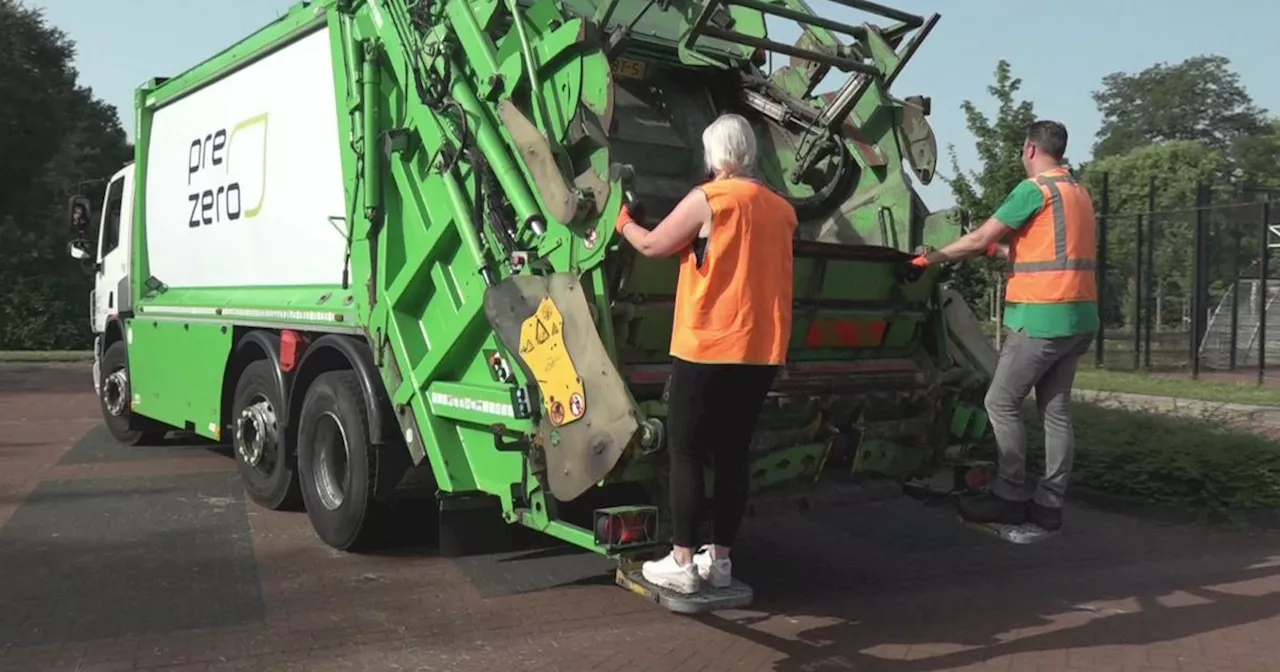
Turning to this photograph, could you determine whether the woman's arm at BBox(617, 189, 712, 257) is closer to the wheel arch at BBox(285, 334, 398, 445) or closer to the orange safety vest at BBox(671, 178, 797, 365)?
the orange safety vest at BBox(671, 178, 797, 365)

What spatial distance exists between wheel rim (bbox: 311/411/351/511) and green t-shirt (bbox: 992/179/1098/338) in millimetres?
3440

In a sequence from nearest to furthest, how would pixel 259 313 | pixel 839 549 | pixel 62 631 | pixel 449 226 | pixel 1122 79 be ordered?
1. pixel 62 631
2. pixel 449 226
3. pixel 839 549
4. pixel 259 313
5. pixel 1122 79

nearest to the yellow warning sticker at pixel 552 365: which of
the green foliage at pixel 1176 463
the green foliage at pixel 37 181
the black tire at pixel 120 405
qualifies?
the green foliage at pixel 1176 463

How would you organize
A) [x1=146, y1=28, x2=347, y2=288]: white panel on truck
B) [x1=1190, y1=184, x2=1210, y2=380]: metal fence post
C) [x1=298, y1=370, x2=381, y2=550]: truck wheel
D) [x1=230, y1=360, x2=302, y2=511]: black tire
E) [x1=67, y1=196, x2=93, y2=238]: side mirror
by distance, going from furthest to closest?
1. [x1=1190, y1=184, x2=1210, y2=380]: metal fence post
2. [x1=67, y1=196, x2=93, y2=238]: side mirror
3. [x1=230, y1=360, x2=302, y2=511]: black tire
4. [x1=146, y1=28, x2=347, y2=288]: white panel on truck
5. [x1=298, y1=370, x2=381, y2=550]: truck wheel

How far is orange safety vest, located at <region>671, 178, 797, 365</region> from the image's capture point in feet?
13.0

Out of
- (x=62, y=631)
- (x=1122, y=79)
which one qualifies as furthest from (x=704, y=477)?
(x=1122, y=79)

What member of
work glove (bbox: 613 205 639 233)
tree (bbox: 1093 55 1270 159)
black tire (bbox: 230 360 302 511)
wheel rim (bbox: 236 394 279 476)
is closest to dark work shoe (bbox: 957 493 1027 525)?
work glove (bbox: 613 205 639 233)

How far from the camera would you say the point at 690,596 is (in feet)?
13.0

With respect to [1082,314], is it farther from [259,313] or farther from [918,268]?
[259,313]

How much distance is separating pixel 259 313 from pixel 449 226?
221 cm

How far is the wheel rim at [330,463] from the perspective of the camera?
5852 millimetres

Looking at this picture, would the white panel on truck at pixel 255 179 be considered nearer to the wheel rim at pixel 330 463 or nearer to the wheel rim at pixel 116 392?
the wheel rim at pixel 330 463

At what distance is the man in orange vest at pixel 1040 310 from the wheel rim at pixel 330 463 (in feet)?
Result: 10.2

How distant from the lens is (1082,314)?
4.69 m
